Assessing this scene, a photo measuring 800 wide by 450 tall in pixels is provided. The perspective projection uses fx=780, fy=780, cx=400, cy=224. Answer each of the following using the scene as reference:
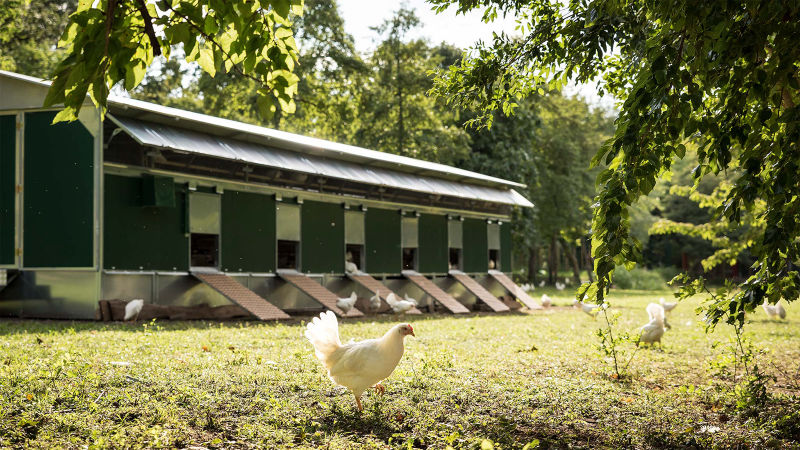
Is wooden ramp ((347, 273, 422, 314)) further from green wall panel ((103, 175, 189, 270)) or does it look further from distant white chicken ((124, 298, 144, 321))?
distant white chicken ((124, 298, 144, 321))

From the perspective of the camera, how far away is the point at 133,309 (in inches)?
596

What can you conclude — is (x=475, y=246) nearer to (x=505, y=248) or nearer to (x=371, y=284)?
(x=505, y=248)

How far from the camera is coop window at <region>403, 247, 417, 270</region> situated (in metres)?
24.7

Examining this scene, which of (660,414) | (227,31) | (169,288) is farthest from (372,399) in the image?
(169,288)

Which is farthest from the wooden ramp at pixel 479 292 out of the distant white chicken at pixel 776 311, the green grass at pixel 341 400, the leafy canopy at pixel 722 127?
the leafy canopy at pixel 722 127

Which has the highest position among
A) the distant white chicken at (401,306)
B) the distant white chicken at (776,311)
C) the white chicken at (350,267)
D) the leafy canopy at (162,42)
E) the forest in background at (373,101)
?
the forest in background at (373,101)

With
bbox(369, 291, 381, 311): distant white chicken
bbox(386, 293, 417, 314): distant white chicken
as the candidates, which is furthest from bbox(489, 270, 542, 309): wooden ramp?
bbox(369, 291, 381, 311): distant white chicken

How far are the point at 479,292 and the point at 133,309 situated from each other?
1215 cm

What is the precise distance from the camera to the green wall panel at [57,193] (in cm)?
1590

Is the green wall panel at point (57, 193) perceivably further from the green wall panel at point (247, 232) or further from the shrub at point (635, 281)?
the shrub at point (635, 281)

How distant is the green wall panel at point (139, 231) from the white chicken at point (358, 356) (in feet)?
33.0

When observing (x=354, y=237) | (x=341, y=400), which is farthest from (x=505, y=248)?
(x=341, y=400)

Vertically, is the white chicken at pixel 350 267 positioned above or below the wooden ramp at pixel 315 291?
above

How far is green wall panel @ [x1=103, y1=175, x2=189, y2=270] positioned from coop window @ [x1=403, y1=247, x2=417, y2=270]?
8.85 m
